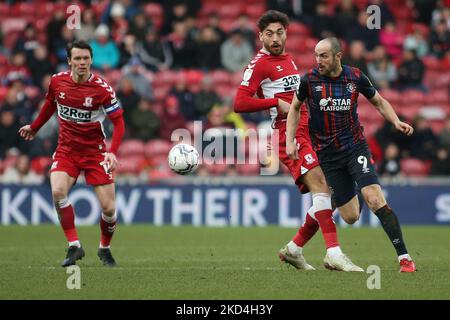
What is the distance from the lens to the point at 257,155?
19.3m

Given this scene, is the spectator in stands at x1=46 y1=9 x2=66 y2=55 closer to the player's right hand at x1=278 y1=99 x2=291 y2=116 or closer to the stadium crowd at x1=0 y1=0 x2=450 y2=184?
the stadium crowd at x1=0 y1=0 x2=450 y2=184

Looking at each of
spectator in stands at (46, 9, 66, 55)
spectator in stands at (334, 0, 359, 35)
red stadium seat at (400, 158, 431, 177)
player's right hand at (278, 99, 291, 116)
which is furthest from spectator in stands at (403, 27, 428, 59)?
player's right hand at (278, 99, 291, 116)

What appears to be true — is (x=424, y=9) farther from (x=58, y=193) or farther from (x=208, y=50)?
(x=58, y=193)

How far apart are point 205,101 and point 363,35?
4.09 m

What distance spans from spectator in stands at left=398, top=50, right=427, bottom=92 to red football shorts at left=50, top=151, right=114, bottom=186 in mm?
12167

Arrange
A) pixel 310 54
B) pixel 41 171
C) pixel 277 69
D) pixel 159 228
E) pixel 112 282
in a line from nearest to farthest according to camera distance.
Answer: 1. pixel 112 282
2. pixel 277 69
3. pixel 159 228
4. pixel 41 171
5. pixel 310 54

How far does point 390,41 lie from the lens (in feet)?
76.0

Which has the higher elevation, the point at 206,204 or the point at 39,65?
the point at 39,65

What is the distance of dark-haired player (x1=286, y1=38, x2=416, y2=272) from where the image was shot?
9.97 metres

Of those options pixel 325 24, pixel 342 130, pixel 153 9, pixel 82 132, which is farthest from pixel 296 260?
pixel 153 9
